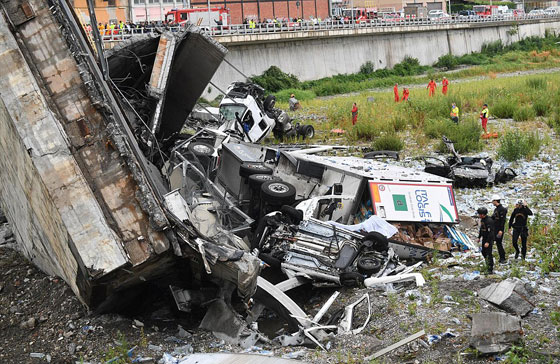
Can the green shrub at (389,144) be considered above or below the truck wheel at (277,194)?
below

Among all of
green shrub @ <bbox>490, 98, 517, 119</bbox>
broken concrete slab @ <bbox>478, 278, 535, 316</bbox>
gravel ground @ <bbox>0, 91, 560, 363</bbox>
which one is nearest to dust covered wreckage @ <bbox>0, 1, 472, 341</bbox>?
gravel ground @ <bbox>0, 91, 560, 363</bbox>

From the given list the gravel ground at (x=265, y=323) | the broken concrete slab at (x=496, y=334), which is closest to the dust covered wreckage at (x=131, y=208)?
the gravel ground at (x=265, y=323)

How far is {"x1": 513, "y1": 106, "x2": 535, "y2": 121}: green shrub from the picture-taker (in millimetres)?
22206

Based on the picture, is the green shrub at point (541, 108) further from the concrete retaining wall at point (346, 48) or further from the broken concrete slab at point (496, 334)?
the concrete retaining wall at point (346, 48)

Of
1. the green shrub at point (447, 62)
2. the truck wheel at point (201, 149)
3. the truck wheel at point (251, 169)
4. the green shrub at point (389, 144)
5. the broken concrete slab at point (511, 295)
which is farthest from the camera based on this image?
the green shrub at point (447, 62)

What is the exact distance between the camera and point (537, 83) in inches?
1101

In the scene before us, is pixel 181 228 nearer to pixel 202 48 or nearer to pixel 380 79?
pixel 202 48

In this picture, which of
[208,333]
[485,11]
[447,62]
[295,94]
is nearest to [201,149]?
[208,333]

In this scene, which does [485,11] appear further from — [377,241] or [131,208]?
[131,208]

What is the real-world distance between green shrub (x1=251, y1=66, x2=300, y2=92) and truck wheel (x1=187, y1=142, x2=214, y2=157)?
2583 cm

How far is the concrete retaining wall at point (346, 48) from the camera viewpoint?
4122 cm

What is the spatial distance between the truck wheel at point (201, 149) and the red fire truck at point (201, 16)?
23.8m

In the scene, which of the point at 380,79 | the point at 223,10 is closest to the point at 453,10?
the point at 380,79

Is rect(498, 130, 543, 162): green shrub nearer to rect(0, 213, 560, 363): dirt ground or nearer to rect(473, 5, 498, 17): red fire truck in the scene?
rect(0, 213, 560, 363): dirt ground
